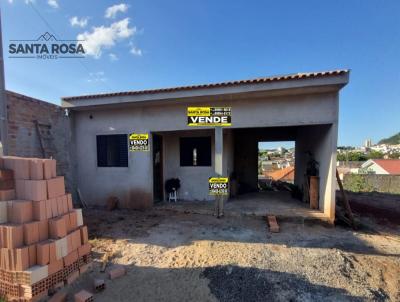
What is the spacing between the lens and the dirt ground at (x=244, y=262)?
3018 mm

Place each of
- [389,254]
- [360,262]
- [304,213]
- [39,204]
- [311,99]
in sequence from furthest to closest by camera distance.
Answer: [304,213] < [311,99] < [389,254] < [360,262] < [39,204]

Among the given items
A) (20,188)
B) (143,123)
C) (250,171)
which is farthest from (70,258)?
(250,171)

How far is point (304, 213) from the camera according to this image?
6109 millimetres

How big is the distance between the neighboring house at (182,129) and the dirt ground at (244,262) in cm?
150

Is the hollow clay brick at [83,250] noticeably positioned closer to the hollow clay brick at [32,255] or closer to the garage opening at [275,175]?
the hollow clay brick at [32,255]

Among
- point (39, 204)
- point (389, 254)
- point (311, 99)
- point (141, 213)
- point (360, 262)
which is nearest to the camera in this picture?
point (39, 204)

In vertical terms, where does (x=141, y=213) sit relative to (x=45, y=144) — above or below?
below

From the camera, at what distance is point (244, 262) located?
3.79 meters

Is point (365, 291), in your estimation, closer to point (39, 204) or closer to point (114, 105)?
point (39, 204)

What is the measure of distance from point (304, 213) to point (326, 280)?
3.08m

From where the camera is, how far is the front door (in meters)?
7.71

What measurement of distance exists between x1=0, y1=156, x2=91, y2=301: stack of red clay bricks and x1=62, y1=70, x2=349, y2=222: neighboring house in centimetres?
390

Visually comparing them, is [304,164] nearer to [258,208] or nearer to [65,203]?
[258,208]

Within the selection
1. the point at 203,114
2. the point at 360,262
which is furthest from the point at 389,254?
the point at 203,114
